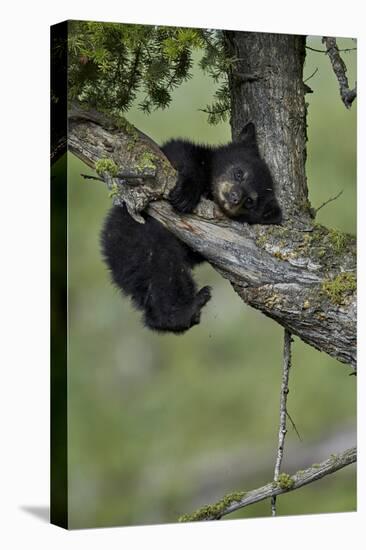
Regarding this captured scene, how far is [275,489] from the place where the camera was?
20.8 feet

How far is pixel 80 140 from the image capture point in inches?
229

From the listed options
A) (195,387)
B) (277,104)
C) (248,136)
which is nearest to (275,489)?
(195,387)

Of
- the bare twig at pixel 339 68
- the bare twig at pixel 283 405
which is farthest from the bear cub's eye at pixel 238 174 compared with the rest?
the bare twig at pixel 283 405

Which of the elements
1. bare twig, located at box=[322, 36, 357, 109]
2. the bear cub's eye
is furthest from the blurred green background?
the bear cub's eye

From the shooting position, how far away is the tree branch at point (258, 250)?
5953 mm

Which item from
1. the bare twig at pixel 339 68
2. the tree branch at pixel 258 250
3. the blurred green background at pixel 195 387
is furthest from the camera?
the bare twig at pixel 339 68

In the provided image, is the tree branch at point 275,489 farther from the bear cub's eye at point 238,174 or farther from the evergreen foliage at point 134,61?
the evergreen foliage at point 134,61

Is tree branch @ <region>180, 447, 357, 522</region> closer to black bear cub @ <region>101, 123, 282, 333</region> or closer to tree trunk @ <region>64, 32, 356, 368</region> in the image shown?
tree trunk @ <region>64, 32, 356, 368</region>

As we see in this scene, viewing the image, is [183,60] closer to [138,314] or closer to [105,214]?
[105,214]

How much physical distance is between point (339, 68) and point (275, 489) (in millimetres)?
2851

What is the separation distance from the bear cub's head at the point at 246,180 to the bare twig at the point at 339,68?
73cm

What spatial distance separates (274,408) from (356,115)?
6.88 feet

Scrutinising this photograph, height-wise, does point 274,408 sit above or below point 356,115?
below
